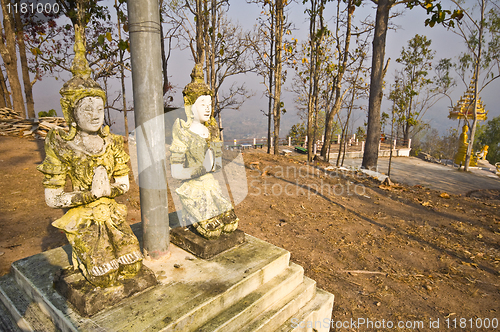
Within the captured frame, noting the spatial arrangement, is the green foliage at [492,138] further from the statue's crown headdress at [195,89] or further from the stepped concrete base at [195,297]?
the statue's crown headdress at [195,89]

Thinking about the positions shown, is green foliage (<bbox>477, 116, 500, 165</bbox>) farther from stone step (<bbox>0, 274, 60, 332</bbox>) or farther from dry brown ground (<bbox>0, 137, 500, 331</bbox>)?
stone step (<bbox>0, 274, 60, 332</bbox>)

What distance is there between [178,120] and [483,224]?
6612 millimetres

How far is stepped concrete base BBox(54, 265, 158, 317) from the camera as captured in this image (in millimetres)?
2184

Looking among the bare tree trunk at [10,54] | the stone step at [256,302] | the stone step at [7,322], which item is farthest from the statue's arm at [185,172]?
the bare tree trunk at [10,54]

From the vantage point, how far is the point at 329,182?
8.49 meters

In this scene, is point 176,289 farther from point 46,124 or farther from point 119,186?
point 46,124

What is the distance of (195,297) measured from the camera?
8.00ft

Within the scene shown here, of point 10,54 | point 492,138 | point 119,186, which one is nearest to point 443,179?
point 119,186

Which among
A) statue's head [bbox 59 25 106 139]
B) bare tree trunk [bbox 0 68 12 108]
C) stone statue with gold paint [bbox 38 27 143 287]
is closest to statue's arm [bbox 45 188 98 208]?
stone statue with gold paint [bbox 38 27 143 287]

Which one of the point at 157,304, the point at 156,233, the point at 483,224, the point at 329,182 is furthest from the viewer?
the point at 329,182

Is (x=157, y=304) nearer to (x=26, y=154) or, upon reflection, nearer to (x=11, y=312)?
(x=11, y=312)

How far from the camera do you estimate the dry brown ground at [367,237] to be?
359 cm

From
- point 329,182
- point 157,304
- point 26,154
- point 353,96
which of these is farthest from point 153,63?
point 353,96

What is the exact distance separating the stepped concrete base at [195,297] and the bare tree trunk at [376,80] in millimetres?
9049
